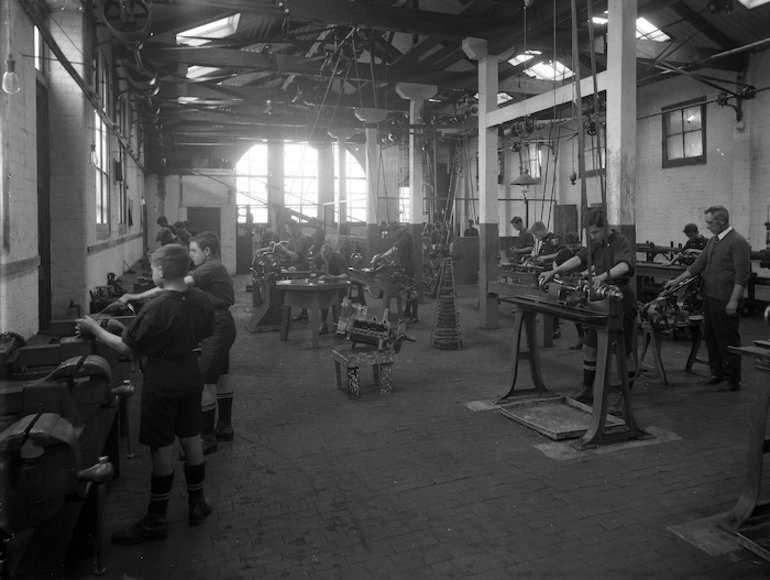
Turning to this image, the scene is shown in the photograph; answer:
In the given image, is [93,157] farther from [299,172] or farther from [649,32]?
[299,172]

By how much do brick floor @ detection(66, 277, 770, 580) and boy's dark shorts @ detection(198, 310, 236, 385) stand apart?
1.93 feet

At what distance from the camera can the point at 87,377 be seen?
296 cm

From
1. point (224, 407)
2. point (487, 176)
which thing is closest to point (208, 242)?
point (224, 407)

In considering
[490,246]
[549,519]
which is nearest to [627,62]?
[490,246]

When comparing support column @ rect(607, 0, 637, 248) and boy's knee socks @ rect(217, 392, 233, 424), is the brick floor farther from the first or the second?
support column @ rect(607, 0, 637, 248)

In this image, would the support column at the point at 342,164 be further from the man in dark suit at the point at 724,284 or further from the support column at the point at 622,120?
the man in dark suit at the point at 724,284

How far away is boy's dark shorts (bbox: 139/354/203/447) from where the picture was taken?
3.31 metres

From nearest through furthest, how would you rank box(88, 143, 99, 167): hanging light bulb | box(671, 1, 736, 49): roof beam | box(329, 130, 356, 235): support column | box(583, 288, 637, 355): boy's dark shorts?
box(583, 288, 637, 355): boy's dark shorts → box(88, 143, 99, 167): hanging light bulb → box(671, 1, 736, 49): roof beam → box(329, 130, 356, 235): support column

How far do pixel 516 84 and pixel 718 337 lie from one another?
9505mm

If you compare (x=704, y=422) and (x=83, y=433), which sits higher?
(x=83, y=433)

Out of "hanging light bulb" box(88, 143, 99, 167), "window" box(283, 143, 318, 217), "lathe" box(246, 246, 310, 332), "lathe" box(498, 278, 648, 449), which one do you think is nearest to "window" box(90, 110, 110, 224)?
"hanging light bulb" box(88, 143, 99, 167)

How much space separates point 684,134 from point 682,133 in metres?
0.06

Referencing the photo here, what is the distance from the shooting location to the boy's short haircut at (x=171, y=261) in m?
3.42

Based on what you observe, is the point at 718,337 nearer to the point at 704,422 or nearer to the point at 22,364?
the point at 704,422
